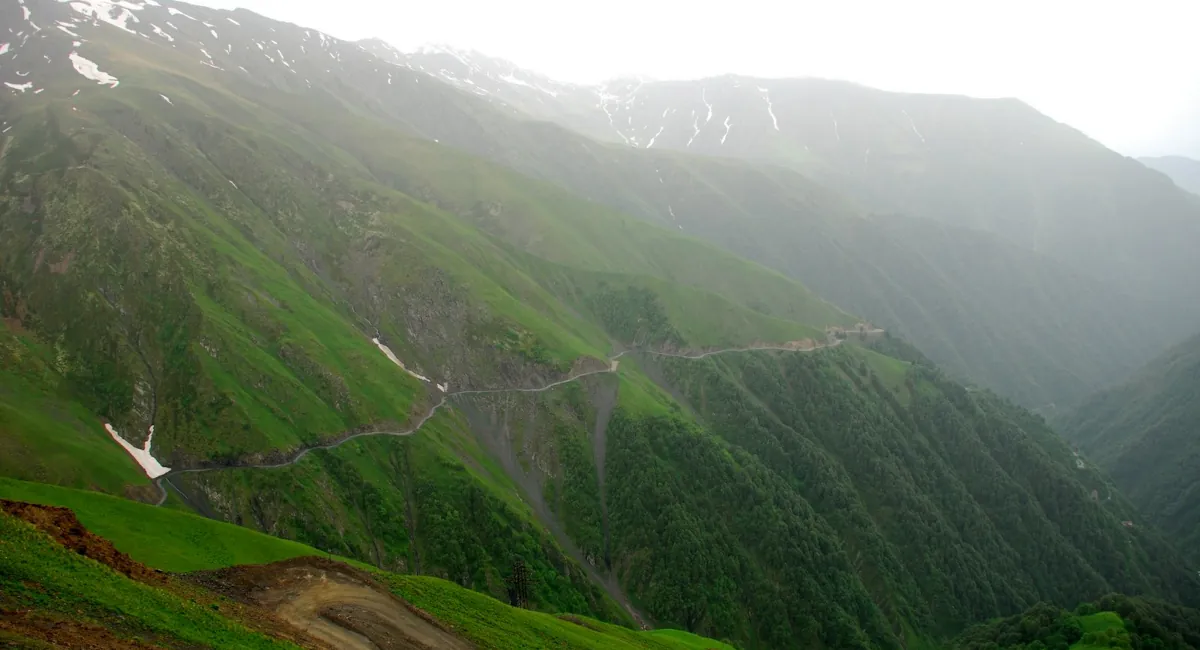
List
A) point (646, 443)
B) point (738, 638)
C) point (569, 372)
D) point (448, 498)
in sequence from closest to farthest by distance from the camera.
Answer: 1. point (448, 498)
2. point (738, 638)
3. point (646, 443)
4. point (569, 372)

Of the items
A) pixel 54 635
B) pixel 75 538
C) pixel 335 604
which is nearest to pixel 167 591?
pixel 75 538

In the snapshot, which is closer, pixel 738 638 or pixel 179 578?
pixel 179 578

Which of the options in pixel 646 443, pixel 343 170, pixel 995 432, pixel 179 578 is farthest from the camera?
pixel 343 170

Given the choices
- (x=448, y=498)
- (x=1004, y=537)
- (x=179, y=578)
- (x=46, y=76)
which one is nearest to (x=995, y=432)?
(x=1004, y=537)

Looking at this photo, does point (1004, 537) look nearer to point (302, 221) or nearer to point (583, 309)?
point (583, 309)

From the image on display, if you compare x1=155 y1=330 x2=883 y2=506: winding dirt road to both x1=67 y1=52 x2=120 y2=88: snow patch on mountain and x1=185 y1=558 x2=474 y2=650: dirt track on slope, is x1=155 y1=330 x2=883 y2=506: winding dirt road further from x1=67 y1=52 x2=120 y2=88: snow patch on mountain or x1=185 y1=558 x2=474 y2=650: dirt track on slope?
x1=67 y1=52 x2=120 y2=88: snow patch on mountain

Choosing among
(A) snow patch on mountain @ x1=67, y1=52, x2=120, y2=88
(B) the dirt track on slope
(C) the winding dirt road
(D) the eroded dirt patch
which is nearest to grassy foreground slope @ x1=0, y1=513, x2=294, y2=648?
(D) the eroded dirt patch

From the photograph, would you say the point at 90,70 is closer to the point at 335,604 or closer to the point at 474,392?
the point at 474,392
